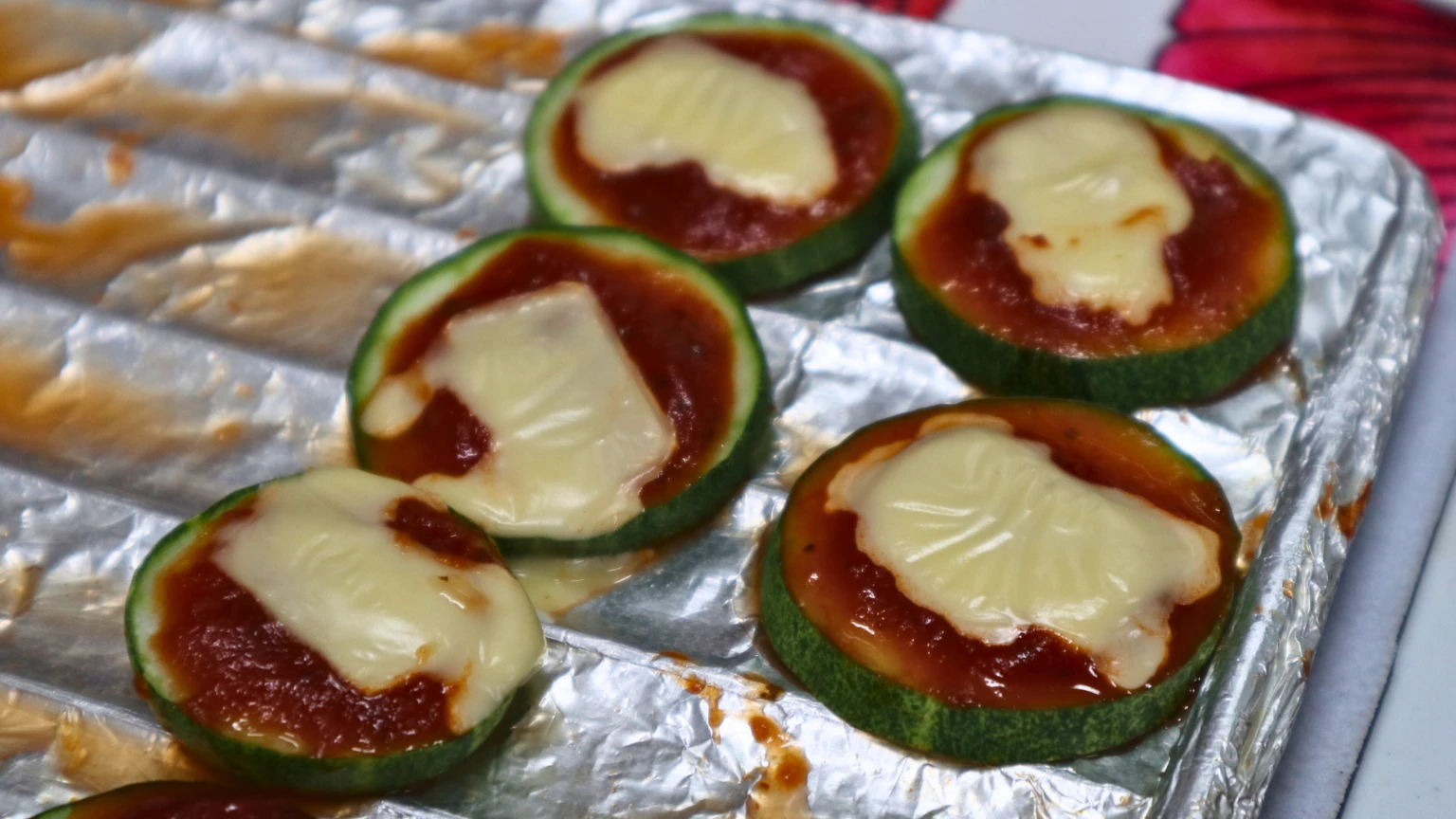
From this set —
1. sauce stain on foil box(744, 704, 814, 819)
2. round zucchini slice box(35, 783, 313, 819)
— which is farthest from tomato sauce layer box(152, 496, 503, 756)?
sauce stain on foil box(744, 704, 814, 819)

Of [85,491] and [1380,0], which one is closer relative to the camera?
[85,491]

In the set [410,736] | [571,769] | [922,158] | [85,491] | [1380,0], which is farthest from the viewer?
[1380,0]

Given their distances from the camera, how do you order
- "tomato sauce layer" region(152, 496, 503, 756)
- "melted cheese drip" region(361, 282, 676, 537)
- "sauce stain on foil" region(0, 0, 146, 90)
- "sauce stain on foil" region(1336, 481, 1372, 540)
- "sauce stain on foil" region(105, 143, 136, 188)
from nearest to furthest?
"tomato sauce layer" region(152, 496, 503, 756), "melted cheese drip" region(361, 282, 676, 537), "sauce stain on foil" region(1336, 481, 1372, 540), "sauce stain on foil" region(105, 143, 136, 188), "sauce stain on foil" region(0, 0, 146, 90)

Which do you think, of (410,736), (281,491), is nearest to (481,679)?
(410,736)

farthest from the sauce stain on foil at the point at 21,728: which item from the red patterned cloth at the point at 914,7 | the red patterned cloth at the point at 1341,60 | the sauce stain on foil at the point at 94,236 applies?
the red patterned cloth at the point at 1341,60

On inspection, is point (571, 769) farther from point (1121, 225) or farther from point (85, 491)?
point (1121, 225)

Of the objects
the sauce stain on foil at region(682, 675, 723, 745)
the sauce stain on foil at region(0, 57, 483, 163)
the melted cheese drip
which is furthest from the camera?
the sauce stain on foil at region(0, 57, 483, 163)

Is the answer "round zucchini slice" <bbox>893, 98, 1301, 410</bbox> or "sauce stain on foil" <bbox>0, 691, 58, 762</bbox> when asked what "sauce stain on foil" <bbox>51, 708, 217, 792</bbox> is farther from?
"round zucchini slice" <bbox>893, 98, 1301, 410</bbox>
